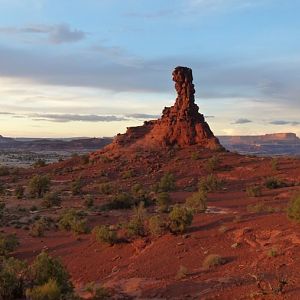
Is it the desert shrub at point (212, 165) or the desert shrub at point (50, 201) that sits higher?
the desert shrub at point (212, 165)

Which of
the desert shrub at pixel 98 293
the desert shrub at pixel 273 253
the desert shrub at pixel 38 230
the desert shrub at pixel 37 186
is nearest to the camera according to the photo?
the desert shrub at pixel 98 293

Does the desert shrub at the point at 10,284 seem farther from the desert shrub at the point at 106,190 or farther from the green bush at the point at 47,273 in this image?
the desert shrub at the point at 106,190

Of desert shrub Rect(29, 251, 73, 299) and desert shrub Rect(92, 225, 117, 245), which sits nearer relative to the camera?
desert shrub Rect(29, 251, 73, 299)

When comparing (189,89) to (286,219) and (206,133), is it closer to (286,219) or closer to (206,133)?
(206,133)

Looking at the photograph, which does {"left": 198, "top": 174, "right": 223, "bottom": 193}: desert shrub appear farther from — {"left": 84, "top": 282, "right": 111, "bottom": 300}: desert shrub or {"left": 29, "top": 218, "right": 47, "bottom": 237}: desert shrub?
{"left": 84, "top": 282, "right": 111, "bottom": 300}: desert shrub

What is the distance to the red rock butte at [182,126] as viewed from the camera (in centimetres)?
6025

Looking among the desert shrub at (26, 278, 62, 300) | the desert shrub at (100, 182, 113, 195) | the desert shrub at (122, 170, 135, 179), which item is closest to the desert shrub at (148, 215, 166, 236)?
the desert shrub at (26, 278, 62, 300)

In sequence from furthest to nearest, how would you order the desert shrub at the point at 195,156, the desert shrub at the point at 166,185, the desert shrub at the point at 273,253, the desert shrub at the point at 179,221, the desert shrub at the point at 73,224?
the desert shrub at the point at 195,156
the desert shrub at the point at 166,185
the desert shrub at the point at 73,224
the desert shrub at the point at 179,221
the desert shrub at the point at 273,253

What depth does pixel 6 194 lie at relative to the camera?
146 feet

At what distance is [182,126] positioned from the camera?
60312 mm

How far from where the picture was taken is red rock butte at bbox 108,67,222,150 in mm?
60250

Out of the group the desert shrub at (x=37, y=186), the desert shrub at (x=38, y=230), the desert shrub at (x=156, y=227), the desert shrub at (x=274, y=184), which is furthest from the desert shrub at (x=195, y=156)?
the desert shrub at (x=156, y=227)

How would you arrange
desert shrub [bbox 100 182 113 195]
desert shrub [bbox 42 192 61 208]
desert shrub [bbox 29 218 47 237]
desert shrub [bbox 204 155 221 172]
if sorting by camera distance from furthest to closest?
desert shrub [bbox 204 155 221 172], desert shrub [bbox 100 182 113 195], desert shrub [bbox 42 192 61 208], desert shrub [bbox 29 218 47 237]

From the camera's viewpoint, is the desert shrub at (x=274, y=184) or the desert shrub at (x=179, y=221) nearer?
the desert shrub at (x=179, y=221)
